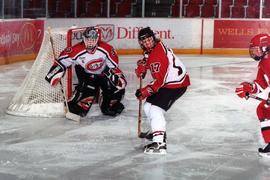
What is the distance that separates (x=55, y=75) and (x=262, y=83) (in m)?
2.18

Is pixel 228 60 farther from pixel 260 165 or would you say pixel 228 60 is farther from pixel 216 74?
pixel 260 165

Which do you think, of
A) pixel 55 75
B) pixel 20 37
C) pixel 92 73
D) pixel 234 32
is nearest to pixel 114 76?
pixel 92 73

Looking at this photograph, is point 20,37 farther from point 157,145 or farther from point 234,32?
point 157,145

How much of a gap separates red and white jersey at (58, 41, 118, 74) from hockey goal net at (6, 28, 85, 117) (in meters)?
0.35

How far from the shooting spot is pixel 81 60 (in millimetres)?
6215

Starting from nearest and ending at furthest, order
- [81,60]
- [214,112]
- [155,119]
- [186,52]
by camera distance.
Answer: [155,119] < [81,60] < [214,112] < [186,52]

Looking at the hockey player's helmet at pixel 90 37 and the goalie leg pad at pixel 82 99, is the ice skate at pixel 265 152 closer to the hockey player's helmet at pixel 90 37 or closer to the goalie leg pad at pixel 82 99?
the hockey player's helmet at pixel 90 37

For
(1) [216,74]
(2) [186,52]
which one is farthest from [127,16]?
(1) [216,74]

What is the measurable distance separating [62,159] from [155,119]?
0.80m

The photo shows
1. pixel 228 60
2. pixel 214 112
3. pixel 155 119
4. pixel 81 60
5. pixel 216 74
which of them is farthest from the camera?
pixel 228 60

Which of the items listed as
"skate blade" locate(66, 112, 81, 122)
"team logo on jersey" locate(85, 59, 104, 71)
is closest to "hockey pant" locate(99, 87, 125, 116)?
"team logo on jersey" locate(85, 59, 104, 71)

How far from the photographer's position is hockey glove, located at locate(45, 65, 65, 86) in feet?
19.7

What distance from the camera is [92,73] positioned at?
21.1ft

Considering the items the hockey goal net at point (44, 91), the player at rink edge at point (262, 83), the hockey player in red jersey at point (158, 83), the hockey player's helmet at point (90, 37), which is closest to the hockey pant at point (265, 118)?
the player at rink edge at point (262, 83)
